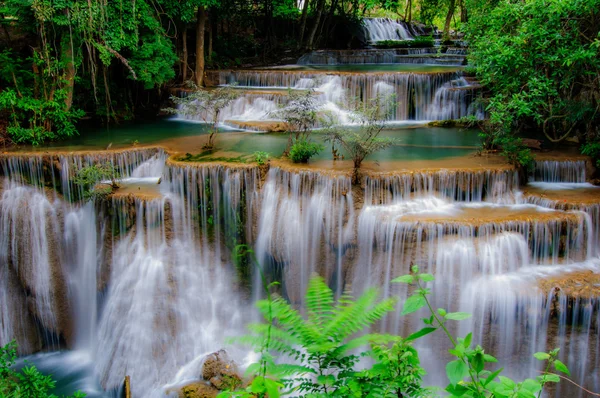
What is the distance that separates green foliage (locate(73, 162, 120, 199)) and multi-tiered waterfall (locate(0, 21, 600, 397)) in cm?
19

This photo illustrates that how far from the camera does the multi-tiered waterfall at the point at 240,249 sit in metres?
7.92

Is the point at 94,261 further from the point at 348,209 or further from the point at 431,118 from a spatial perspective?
the point at 431,118

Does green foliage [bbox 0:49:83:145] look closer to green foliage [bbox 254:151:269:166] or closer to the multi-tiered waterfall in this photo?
the multi-tiered waterfall

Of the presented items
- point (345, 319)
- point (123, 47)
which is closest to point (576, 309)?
point (345, 319)

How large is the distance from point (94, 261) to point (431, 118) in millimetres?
9975

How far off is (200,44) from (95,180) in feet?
28.2

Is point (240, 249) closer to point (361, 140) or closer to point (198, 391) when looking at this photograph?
point (198, 391)

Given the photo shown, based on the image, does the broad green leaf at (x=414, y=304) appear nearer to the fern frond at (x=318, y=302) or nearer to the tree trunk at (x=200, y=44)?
the fern frond at (x=318, y=302)

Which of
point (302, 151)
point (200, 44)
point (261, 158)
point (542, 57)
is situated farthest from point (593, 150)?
point (200, 44)

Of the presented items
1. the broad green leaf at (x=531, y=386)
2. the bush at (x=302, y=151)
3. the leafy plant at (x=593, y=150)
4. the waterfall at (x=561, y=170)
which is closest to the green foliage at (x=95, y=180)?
the bush at (x=302, y=151)

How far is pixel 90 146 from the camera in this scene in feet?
38.4

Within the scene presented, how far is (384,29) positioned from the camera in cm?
2880

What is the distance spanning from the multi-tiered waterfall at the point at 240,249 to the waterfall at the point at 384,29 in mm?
19443

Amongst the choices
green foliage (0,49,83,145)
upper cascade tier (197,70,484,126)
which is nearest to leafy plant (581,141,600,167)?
upper cascade tier (197,70,484,126)
